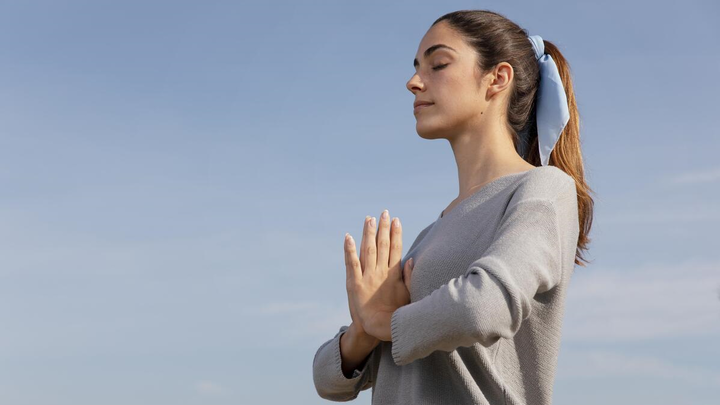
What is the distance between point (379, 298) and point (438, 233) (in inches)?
16.1

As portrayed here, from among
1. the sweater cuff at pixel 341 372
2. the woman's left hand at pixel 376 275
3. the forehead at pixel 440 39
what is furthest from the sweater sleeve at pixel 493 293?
the forehead at pixel 440 39

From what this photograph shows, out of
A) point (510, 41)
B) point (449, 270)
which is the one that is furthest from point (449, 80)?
point (449, 270)

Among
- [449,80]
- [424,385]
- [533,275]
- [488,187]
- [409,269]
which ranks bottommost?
[424,385]

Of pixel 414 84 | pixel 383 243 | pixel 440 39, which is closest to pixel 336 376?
pixel 383 243

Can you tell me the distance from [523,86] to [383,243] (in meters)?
1.00

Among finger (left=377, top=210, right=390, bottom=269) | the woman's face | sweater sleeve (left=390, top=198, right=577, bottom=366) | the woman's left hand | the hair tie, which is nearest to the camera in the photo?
sweater sleeve (left=390, top=198, right=577, bottom=366)

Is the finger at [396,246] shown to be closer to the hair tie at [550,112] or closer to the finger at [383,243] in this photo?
the finger at [383,243]

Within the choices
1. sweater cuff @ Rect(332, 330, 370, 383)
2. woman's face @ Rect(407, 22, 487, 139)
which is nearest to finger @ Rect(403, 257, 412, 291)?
sweater cuff @ Rect(332, 330, 370, 383)

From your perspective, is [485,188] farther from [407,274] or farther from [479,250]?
Result: [407,274]

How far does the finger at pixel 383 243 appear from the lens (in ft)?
11.0

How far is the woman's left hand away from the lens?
326cm

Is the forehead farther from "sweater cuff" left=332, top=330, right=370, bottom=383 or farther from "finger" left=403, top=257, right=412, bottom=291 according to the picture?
"sweater cuff" left=332, top=330, right=370, bottom=383

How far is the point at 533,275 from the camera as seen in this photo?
2863mm

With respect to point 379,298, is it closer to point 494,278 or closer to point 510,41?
point 494,278
